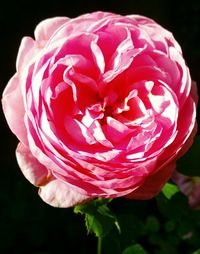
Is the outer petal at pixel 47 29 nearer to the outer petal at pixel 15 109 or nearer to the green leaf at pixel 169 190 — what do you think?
the outer petal at pixel 15 109

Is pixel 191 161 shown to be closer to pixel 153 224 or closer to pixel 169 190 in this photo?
pixel 169 190

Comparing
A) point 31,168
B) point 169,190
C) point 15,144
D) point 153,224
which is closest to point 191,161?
point 169,190

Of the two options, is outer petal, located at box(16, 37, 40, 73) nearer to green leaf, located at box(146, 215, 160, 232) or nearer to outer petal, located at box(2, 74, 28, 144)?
outer petal, located at box(2, 74, 28, 144)

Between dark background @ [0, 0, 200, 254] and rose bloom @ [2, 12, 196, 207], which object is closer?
rose bloom @ [2, 12, 196, 207]

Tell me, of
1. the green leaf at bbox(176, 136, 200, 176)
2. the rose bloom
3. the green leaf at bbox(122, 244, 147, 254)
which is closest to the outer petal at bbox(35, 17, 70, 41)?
the rose bloom

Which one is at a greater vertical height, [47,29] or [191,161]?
[47,29]

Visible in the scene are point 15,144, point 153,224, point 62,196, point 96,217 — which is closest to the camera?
point 62,196
